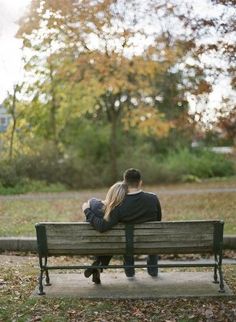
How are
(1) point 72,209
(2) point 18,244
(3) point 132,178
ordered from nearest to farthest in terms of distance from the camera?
1. (3) point 132,178
2. (2) point 18,244
3. (1) point 72,209

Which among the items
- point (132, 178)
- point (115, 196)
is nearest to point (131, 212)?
point (115, 196)

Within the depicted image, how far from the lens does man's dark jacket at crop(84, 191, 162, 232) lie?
641cm

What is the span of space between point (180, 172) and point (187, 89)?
40.6 ft

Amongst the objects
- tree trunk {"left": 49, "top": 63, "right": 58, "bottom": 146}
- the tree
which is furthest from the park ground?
tree trunk {"left": 49, "top": 63, "right": 58, "bottom": 146}

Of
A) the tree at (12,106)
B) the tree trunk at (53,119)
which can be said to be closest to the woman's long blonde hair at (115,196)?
the tree at (12,106)

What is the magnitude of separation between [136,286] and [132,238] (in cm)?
65

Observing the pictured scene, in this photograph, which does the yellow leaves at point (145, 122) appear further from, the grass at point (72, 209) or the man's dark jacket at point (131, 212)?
the man's dark jacket at point (131, 212)

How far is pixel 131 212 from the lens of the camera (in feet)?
21.4

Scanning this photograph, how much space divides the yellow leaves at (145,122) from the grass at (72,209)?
8.24 meters

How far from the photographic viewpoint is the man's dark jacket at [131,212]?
21.0ft

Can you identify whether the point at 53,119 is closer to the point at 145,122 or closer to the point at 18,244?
the point at 145,122

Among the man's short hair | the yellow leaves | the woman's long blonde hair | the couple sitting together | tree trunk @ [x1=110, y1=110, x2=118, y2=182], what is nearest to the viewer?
the couple sitting together

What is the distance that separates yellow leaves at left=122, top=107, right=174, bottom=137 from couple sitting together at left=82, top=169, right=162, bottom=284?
792 inches

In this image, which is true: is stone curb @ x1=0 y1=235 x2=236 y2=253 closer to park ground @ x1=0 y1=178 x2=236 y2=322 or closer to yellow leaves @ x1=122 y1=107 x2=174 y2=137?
park ground @ x1=0 y1=178 x2=236 y2=322
